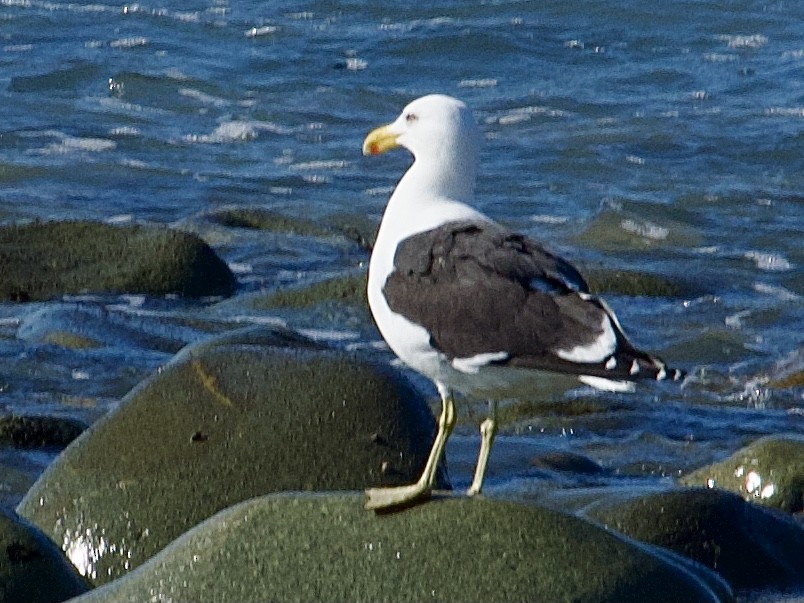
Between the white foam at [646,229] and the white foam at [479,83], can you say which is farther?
the white foam at [479,83]

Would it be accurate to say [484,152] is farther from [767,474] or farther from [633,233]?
[767,474]

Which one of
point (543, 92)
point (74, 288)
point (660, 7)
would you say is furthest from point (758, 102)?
point (74, 288)

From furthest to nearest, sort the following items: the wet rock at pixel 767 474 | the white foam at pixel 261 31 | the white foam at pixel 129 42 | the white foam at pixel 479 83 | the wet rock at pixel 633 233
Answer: the white foam at pixel 261 31 → the white foam at pixel 129 42 → the white foam at pixel 479 83 → the wet rock at pixel 633 233 → the wet rock at pixel 767 474

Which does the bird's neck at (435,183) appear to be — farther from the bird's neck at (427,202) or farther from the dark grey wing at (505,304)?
the dark grey wing at (505,304)

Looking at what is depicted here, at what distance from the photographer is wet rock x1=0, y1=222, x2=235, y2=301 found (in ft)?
30.9

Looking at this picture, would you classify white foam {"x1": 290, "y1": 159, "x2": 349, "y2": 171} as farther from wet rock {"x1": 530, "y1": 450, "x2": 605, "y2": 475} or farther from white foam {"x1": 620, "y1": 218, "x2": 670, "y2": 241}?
wet rock {"x1": 530, "y1": 450, "x2": 605, "y2": 475}

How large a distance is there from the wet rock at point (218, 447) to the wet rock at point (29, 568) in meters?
0.60

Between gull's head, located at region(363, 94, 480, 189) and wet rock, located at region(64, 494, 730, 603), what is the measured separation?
1.01 metres

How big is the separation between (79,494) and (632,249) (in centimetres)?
622

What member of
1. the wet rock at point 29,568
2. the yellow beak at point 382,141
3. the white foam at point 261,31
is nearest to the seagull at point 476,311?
the yellow beak at point 382,141

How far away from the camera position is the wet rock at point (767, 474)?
669cm

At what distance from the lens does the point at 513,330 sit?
445 centimetres

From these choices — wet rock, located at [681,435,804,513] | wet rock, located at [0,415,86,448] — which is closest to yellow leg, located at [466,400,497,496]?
wet rock, located at [681,435,804,513]

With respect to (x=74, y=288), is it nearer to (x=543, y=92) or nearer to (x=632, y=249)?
(x=632, y=249)
